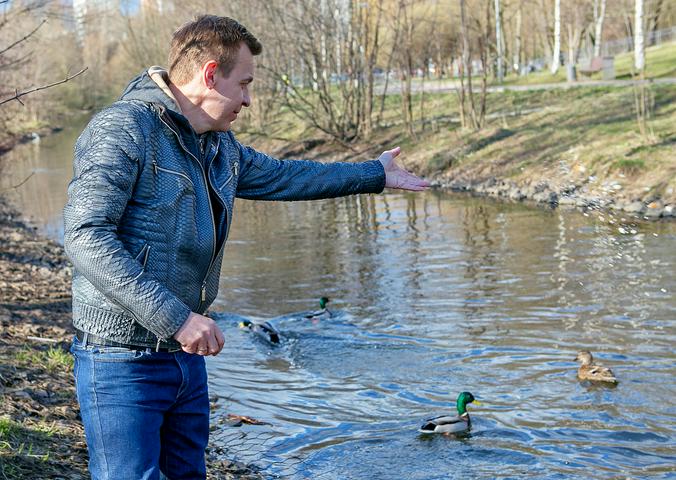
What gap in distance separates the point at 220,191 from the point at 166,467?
1.01m

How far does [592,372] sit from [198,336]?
644 cm

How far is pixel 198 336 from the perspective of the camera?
9.61 ft

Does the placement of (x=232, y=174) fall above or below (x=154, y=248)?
above

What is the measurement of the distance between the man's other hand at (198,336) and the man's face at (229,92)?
73cm

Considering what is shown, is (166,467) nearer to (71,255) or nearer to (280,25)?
(71,255)

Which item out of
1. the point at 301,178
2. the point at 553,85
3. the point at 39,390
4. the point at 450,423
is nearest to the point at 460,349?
the point at 450,423

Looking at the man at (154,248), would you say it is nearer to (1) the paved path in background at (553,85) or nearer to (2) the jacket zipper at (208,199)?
(2) the jacket zipper at (208,199)

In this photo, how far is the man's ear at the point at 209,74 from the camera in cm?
317

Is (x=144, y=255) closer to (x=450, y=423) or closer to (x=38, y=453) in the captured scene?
(x=38, y=453)

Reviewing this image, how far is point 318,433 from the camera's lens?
7742mm

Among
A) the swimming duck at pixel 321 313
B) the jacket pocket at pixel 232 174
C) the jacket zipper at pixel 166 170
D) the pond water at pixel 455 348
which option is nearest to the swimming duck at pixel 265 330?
the pond water at pixel 455 348

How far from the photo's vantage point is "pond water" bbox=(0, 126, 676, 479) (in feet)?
23.9

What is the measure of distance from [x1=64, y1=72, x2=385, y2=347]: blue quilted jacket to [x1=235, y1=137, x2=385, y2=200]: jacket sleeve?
32cm

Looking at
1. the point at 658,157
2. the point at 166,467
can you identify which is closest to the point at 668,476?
the point at 166,467
